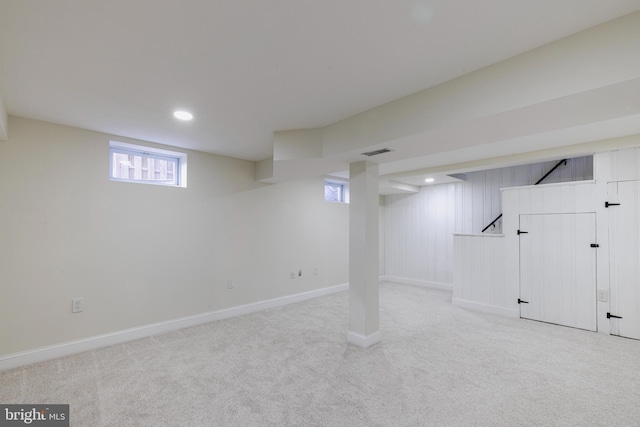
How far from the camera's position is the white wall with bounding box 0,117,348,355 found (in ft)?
8.87

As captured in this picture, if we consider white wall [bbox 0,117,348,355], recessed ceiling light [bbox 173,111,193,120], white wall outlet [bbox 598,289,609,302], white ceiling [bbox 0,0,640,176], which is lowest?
white wall outlet [bbox 598,289,609,302]

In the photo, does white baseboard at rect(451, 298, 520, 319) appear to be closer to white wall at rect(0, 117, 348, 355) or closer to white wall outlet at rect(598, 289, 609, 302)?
white wall outlet at rect(598, 289, 609, 302)

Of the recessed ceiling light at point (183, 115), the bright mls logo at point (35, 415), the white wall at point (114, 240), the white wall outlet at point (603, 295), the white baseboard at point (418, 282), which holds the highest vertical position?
the recessed ceiling light at point (183, 115)

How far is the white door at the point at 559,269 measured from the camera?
3.56 metres

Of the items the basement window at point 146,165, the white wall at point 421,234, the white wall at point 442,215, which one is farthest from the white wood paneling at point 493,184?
the basement window at point 146,165

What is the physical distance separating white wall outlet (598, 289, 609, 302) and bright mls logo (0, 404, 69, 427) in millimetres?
5325

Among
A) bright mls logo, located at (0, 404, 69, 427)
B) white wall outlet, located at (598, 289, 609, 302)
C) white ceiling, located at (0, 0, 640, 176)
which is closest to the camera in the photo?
white ceiling, located at (0, 0, 640, 176)

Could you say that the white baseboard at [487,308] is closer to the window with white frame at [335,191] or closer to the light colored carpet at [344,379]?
the light colored carpet at [344,379]

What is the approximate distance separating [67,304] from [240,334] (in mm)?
1784

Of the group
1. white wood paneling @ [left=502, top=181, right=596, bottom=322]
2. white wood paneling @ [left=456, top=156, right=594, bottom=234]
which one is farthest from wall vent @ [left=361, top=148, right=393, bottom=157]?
white wood paneling @ [left=456, top=156, right=594, bottom=234]

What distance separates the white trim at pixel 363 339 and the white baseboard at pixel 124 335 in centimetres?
180

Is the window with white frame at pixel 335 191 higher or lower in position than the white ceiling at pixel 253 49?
lower

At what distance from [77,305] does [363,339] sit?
3012 millimetres

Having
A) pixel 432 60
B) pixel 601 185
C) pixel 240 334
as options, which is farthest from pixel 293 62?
pixel 601 185
